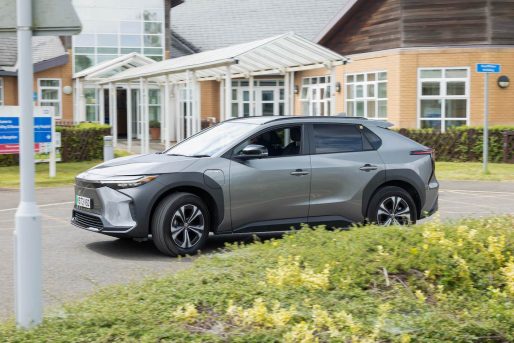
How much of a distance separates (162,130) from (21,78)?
3017 centimetres

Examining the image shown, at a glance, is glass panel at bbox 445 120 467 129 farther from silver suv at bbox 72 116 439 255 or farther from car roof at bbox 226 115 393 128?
car roof at bbox 226 115 393 128

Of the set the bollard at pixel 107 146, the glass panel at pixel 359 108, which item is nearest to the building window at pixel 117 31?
the glass panel at pixel 359 108

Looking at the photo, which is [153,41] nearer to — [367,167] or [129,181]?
[367,167]

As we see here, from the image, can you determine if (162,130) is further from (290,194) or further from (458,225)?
(458,225)

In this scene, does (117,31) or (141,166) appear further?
(117,31)

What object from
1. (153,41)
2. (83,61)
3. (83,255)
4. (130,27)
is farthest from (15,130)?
(153,41)

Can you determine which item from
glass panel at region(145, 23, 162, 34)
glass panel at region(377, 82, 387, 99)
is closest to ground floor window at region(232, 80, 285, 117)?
glass panel at region(145, 23, 162, 34)

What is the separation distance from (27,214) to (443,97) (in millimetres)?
22541

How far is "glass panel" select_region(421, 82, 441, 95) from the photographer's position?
26281mm

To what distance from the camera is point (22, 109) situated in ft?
17.1

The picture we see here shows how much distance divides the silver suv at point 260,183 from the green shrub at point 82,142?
1374 centimetres

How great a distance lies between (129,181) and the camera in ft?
29.8

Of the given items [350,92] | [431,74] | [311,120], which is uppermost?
[431,74]

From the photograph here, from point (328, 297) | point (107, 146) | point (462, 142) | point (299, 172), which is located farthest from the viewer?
point (462, 142)
